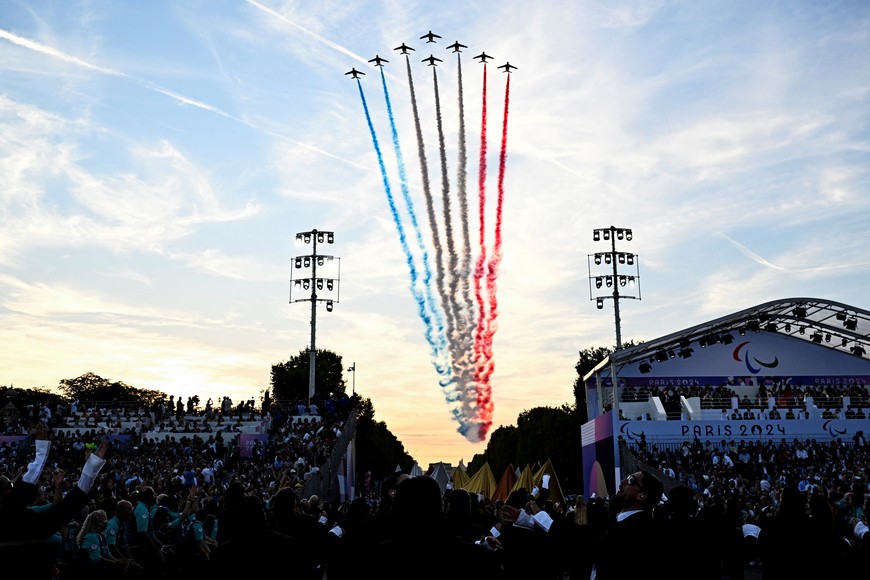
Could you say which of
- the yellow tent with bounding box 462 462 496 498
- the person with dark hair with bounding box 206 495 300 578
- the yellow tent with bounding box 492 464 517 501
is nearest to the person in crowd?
the person with dark hair with bounding box 206 495 300 578

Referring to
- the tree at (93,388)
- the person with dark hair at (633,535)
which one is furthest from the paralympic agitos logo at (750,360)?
the tree at (93,388)

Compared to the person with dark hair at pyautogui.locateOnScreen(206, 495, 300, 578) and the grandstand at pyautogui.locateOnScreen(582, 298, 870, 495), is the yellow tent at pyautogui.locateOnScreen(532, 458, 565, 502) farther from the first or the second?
the person with dark hair at pyautogui.locateOnScreen(206, 495, 300, 578)

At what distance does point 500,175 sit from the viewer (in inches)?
1903

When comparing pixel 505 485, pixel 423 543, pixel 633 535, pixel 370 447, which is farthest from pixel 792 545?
pixel 370 447

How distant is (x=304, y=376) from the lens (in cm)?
10750

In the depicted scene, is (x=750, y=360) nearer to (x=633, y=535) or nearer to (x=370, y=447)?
(x=633, y=535)

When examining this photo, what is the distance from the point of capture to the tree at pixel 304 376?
107 m

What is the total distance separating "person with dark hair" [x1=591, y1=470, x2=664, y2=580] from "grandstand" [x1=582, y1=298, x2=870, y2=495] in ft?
126

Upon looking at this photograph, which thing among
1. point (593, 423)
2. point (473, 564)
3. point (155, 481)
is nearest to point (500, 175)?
point (593, 423)

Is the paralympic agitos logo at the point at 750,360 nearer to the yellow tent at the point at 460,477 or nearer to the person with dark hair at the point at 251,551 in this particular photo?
the yellow tent at the point at 460,477

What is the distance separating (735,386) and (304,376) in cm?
6385

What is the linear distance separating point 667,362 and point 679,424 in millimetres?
9799

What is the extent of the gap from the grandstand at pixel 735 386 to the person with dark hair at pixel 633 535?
38.3 metres

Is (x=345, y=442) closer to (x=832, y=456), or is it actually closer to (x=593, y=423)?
(x=593, y=423)
